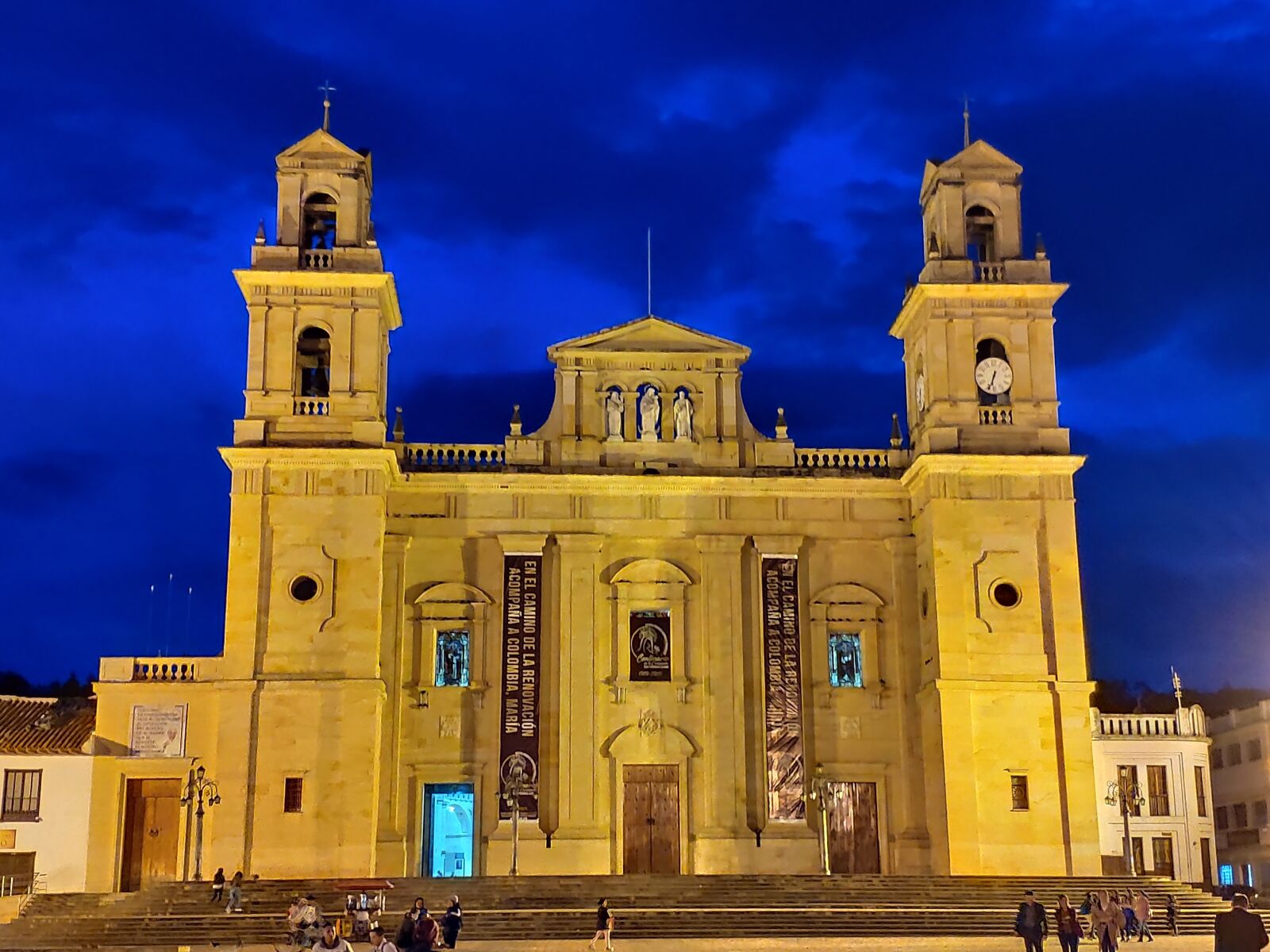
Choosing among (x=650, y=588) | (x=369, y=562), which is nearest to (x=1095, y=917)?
(x=650, y=588)

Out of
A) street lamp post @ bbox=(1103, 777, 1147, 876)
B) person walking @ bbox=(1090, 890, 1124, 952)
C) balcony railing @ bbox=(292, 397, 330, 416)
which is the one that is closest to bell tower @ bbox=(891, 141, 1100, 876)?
street lamp post @ bbox=(1103, 777, 1147, 876)

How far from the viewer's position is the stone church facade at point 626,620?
3459 cm

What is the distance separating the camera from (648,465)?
37781 mm

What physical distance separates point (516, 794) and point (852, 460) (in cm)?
1108

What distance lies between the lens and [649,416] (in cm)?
3803

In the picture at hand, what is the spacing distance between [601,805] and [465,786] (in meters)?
3.05

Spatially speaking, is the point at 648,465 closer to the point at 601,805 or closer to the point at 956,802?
the point at 601,805

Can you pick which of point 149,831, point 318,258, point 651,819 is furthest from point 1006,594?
point 149,831

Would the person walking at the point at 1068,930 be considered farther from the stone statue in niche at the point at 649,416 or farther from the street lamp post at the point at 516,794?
the stone statue in niche at the point at 649,416

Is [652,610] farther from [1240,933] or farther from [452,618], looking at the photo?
[1240,933]

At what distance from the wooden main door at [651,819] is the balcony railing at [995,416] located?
34.9ft

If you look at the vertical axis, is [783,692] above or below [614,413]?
below

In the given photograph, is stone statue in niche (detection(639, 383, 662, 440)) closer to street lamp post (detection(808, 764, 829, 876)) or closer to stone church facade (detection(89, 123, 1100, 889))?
stone church facade (detection(89, 123, 1100, 889))

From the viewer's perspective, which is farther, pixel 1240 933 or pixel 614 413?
pixel 614 413
